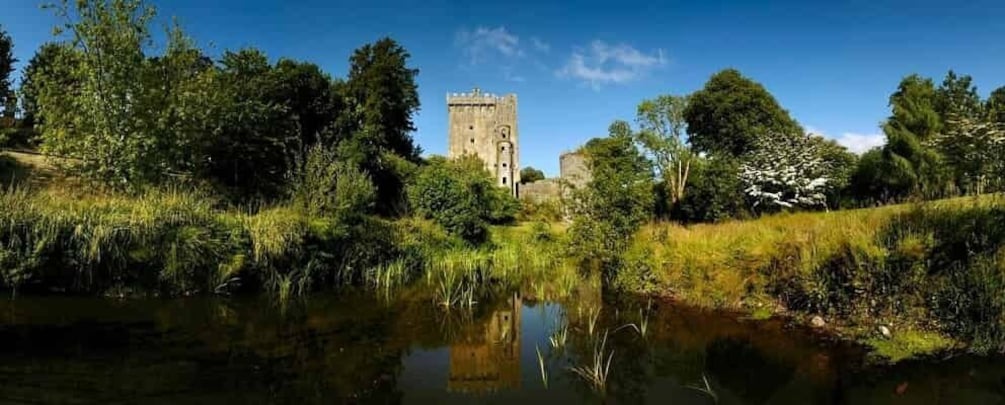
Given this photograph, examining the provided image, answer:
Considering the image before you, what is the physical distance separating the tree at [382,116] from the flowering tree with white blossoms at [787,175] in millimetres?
17490

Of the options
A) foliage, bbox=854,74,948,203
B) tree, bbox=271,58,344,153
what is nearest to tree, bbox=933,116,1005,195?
foliage, bbox=854,74,948,203

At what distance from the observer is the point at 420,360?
6684 mm

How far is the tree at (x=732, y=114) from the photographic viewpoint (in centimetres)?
3534

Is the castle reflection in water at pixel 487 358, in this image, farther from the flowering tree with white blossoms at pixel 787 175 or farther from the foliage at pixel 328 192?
the flowering tree with white blossoms at pixel 787 175

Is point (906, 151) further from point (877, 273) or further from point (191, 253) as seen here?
point (191, 253)

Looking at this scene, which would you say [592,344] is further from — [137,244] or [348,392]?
[137,244]

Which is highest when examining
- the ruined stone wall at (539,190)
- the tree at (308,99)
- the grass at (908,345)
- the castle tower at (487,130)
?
the castle tower at (487,130)

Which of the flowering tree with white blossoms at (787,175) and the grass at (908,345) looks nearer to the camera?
the grass at (908,345)

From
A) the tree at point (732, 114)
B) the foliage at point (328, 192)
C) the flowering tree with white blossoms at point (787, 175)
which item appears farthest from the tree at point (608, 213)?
the tree at point (732, 114)

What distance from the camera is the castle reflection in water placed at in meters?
5.85

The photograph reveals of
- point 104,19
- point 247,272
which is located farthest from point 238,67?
point 247,272

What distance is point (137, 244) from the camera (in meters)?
10.3

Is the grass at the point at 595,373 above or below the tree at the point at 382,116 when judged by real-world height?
below

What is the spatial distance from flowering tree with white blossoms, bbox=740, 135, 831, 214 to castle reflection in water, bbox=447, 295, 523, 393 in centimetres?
2108
